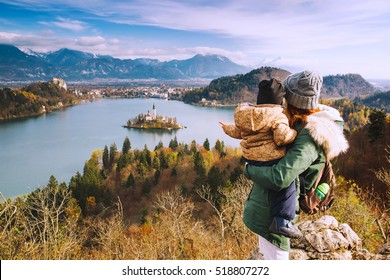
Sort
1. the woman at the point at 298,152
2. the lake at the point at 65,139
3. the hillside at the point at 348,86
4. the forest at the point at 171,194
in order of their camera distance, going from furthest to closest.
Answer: the hillside at the point at 348,86 → the lake at the point at 65,139 → the forest at the point at 171,194 → the woman at the point at 298,152

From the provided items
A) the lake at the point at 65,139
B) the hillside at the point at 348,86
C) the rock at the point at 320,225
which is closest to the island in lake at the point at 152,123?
the lake at the point at 65,139

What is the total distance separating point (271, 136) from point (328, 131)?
0.47 feet

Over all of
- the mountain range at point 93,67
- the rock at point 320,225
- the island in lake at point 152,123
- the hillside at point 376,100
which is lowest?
the island in lake at point 152,123

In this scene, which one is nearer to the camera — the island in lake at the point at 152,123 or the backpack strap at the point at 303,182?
the backpack strap at the point at 303,182

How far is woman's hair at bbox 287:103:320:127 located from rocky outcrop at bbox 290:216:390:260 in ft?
2.32

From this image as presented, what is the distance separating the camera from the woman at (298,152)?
79 cm

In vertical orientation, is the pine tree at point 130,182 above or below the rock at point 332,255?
below

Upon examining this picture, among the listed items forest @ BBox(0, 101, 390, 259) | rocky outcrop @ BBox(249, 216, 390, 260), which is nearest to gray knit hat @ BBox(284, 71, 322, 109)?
rocky outcrop @ BBox(249, 216, 390, 260)

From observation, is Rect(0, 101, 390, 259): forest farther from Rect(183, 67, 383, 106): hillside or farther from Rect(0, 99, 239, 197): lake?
Rect(183, 67, 383, 106): hillside

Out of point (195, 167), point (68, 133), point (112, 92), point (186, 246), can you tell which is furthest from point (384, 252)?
point (112, 92)

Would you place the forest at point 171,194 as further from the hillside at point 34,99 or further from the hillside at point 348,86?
the hillside at point 348,86

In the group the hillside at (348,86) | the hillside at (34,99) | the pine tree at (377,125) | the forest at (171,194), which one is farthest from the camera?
the hillside at (348,86)

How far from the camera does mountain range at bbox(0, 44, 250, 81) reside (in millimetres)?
39703
